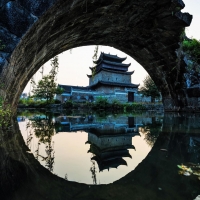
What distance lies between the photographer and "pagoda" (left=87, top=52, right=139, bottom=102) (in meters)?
34.1

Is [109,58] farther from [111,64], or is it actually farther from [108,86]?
[108,86]

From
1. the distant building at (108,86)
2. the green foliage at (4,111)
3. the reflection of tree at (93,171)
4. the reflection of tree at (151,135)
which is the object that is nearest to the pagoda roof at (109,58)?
the distant building at (108,86)

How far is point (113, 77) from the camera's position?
35.6 m

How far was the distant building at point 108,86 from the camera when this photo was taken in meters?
33.6

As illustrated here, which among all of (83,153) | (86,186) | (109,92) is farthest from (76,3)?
(109,92)

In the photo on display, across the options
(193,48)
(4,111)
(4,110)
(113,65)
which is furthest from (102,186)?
(113,65)

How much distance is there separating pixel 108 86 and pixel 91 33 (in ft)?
92.3

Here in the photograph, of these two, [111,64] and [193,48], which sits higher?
[111,64]

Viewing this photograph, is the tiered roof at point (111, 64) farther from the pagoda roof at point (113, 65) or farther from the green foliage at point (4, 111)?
the green foliage at point (4, 111)

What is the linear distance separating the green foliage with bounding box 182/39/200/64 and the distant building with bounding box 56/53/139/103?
23746mm

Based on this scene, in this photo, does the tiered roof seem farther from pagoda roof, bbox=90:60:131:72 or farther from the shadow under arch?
the shadow under arch

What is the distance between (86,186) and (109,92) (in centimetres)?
3296

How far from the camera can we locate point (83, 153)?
8.02ft

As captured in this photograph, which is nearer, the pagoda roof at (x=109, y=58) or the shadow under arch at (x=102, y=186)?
the shadow under arch at (x=102, y=186)
